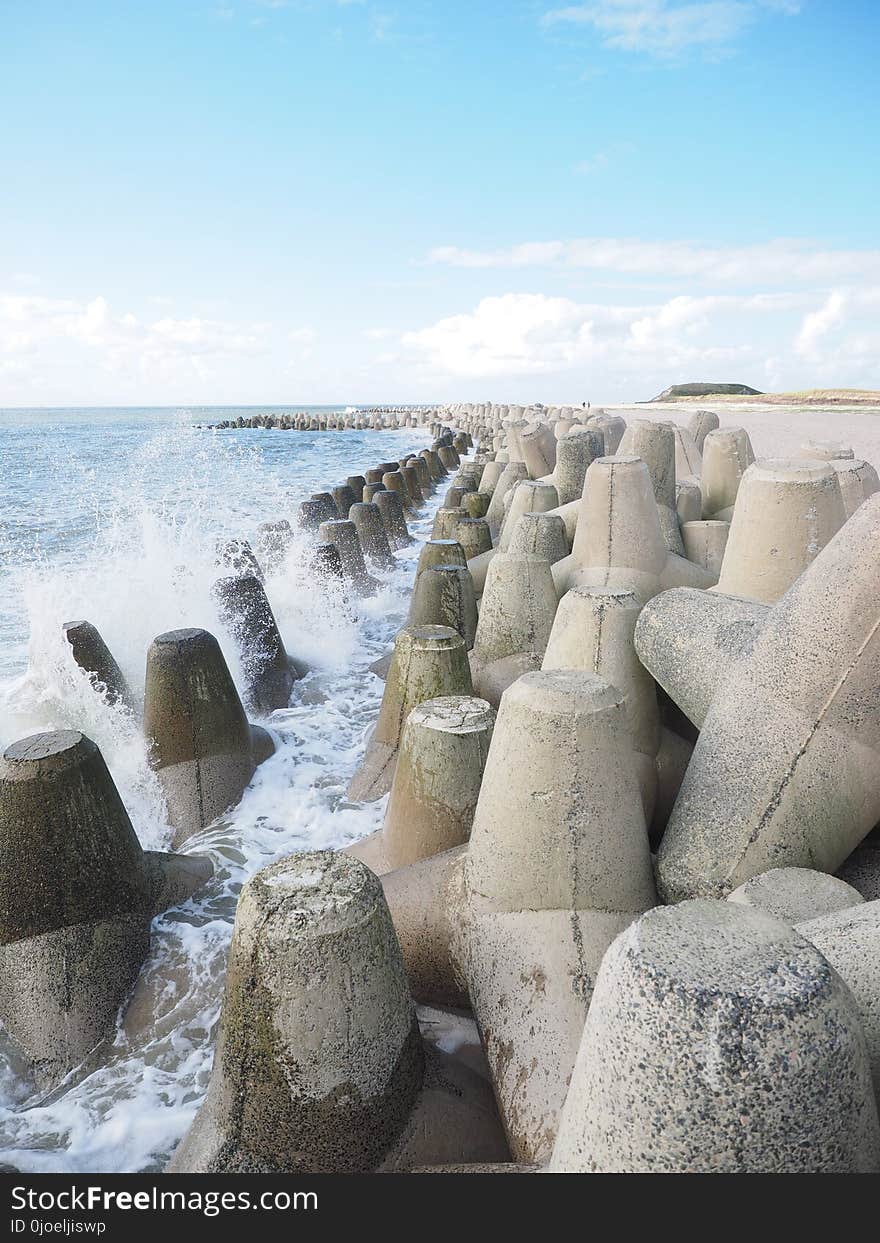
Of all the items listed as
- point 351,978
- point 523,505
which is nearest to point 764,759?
point 351,978

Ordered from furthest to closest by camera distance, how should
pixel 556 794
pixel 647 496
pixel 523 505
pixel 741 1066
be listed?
pixel 523 505 < pixel 647 496 < pixel 556 794 < pixel 741 1066

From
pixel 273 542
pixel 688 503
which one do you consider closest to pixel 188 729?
pixel 688 503

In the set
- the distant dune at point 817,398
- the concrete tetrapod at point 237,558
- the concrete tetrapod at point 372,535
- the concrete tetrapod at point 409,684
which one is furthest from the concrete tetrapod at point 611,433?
the distant dune at point 817,398

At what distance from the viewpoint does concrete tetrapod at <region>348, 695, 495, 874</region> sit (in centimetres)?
288

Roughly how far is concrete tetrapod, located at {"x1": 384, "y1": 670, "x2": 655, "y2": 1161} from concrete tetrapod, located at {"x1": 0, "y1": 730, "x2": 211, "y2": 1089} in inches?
53.8

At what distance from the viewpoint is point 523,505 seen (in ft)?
18.5

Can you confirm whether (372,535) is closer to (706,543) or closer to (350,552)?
(350,552)

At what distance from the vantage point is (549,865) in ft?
6.84

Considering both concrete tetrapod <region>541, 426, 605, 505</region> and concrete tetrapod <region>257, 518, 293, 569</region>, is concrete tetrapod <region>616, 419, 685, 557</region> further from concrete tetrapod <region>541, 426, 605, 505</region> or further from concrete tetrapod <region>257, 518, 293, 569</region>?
concrete tetrapod <region>257, 518, 293, 569</region>

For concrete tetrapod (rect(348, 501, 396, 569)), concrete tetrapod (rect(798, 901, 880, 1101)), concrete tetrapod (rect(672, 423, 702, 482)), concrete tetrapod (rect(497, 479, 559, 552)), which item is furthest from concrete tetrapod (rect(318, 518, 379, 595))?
concrete tetrapod (rect(798, 901, 880, 1101))

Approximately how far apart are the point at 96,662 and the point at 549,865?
3.51m

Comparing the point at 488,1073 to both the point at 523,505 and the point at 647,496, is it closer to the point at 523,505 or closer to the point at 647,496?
the point at 647,496

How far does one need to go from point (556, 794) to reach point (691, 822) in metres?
0.51

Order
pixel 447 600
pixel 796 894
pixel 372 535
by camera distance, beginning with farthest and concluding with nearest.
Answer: pixel 372 535 → pixel 447 600 → pixel 796 894
